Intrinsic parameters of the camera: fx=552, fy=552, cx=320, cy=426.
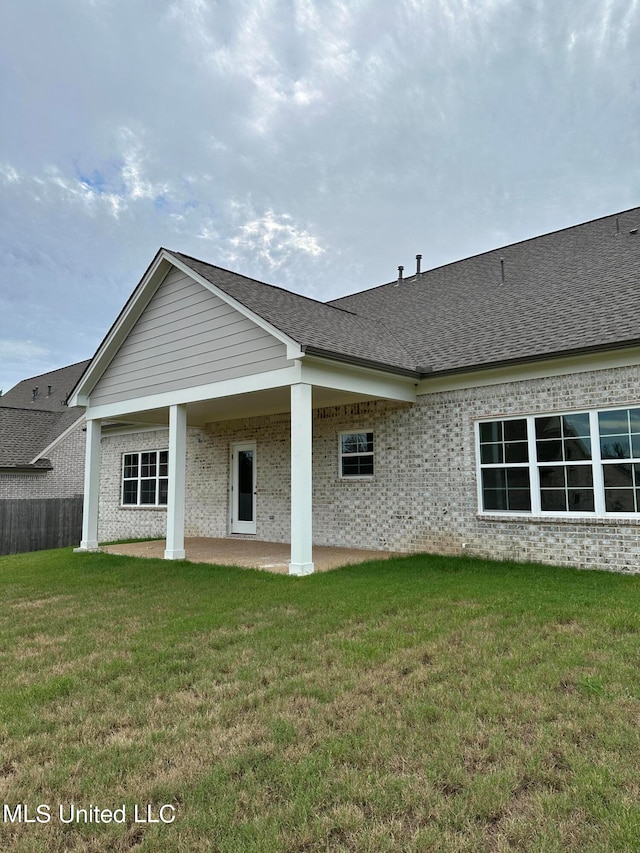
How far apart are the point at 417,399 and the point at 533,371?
2.33 metres

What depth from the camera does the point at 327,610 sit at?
20.8 ft

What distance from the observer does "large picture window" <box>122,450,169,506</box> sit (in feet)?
55.6

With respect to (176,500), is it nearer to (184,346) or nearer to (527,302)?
(184,346)

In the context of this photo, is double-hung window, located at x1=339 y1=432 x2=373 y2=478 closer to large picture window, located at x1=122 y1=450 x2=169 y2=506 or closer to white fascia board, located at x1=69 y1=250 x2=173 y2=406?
white fascia board, located at x1=69 y1=250 x2=173 y2=406

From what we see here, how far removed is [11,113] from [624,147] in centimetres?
1788

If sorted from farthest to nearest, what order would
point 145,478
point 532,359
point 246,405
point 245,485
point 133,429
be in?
point 133,429 < point 145,478 < point 245,485 < point 246,405 < point 532,359

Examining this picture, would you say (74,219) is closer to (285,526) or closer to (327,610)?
(285,526)

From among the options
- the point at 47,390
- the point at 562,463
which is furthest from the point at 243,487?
the point at 47,390

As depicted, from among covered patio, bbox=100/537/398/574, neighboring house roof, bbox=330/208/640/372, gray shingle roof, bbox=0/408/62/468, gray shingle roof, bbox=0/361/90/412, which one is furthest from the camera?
gray shingle roof, bbox=0/361/90/412

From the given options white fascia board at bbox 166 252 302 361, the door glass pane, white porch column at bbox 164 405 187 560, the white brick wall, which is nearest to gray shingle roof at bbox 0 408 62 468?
the white brick wall

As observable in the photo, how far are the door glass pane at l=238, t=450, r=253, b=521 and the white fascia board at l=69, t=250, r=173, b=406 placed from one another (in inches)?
161

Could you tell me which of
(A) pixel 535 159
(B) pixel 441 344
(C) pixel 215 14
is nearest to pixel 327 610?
(B) pixel 441 344

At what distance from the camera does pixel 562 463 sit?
8.98 meters

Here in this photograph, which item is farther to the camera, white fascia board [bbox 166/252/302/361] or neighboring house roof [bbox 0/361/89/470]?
neighboring house roof [bbox 0/361/89/470]
